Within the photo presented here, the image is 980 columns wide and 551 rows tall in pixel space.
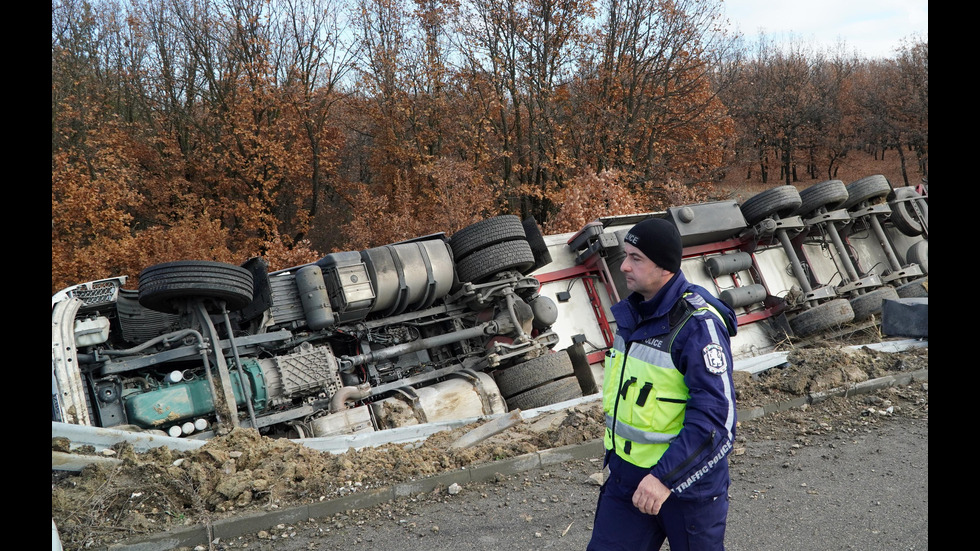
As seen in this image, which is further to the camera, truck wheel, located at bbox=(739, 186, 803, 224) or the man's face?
truck wheel, located at bbox=(739, 186, 803, 224)

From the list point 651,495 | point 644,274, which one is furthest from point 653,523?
point 644,274

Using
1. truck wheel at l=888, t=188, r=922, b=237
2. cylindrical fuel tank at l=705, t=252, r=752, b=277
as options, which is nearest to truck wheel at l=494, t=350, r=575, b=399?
cylindrical fuel tank at l=705, t=252, r=752, b=277

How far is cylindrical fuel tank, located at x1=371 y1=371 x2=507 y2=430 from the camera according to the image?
18.3 ft

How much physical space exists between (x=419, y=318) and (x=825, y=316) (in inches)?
190

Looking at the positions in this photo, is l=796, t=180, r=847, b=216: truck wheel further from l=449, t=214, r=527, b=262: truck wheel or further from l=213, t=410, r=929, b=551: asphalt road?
l=213, t=410, r=929, b=551: asphalt road

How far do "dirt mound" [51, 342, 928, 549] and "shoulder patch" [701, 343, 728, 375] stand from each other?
2.44 metres

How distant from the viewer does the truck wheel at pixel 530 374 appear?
6195 mm

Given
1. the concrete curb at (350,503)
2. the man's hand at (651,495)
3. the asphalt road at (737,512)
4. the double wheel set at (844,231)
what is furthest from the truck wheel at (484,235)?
the man's hand at (651,495)

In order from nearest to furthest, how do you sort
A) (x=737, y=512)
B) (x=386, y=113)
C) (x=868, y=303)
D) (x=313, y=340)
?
(x=737, y=512), (x=313, y=340), (x=868, y=303), (x=386, y=113)

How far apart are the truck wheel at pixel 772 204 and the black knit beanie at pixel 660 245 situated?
21.8 ft

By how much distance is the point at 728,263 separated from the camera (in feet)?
27.1

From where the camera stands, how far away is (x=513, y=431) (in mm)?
4984

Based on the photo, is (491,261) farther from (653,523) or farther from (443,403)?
(653,523)

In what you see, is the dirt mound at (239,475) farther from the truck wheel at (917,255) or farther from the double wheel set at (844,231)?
the truck wheel at (917,255)
